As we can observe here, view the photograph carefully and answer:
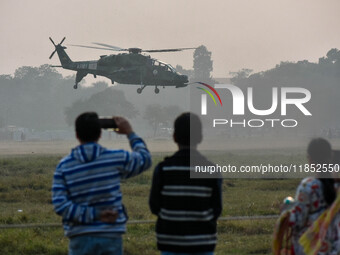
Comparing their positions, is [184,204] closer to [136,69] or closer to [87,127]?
[87,127]

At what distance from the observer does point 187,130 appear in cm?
536

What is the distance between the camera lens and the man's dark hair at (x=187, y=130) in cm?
535

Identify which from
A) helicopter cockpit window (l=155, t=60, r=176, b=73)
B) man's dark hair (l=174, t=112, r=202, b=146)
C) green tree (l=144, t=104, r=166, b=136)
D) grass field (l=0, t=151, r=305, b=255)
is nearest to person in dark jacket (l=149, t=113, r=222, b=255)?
man's dark hair (l=174, t=112, r=202, b=146)

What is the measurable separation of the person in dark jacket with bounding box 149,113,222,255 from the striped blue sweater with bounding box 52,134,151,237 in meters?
0.23

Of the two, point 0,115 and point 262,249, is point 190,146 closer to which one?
point 262,249

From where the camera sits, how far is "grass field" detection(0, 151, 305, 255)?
35.1ft

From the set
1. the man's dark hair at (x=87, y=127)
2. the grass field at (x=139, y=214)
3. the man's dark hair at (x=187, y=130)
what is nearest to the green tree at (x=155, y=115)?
the grass field at (x=139, y=214)

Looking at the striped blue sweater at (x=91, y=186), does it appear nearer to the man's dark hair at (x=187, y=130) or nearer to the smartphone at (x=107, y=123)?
the smartphone at (x=107, y=123)

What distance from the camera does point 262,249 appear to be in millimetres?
10438

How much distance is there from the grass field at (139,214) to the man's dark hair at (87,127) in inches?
208

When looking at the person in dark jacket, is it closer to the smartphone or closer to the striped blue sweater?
the striped blue sweater

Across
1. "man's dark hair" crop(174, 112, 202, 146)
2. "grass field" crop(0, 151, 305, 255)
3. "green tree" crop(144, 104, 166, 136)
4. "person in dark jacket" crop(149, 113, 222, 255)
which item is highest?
"green tree" crop(144, 104, 166, 136)

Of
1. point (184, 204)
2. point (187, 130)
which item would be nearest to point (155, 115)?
point (187, 130)

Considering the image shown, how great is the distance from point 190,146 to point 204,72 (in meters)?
99.9
